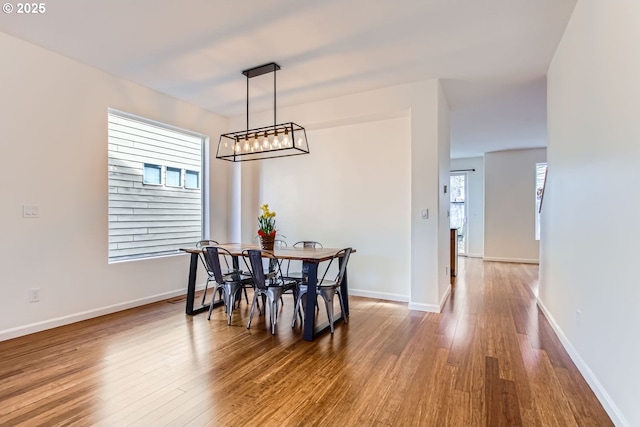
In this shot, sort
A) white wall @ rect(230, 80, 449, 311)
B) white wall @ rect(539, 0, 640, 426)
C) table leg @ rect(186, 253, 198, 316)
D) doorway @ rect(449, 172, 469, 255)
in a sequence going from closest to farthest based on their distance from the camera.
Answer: white wall @ rect(539, 0, 640, 426)
table leg @ rect(186, 253, 198, 316)
white wall @ rect(230, 80, 449, 311)
doorway @ rect(449, 172, 469, 255)

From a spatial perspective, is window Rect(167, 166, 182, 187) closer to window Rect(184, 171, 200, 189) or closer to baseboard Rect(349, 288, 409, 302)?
window Rect(184, 171, 200, 189)

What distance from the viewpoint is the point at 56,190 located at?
11.0 feet

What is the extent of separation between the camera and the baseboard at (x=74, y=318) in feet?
9.93

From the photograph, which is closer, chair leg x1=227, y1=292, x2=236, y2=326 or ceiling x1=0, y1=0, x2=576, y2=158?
ceiling x1=0, y1=0, x2=576, y2=158

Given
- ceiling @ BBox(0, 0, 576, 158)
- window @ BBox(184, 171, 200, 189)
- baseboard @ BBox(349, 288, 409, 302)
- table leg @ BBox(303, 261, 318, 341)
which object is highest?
ceiling @ BBox(0, 0, 576, 158)

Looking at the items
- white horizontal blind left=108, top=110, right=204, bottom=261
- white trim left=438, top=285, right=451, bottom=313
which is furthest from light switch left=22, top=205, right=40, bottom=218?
white trim left=438, top=285, right=451, bottom=313

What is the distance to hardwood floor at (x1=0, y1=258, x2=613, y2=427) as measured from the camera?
1.85m

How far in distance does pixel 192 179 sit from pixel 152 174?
26.7 inches

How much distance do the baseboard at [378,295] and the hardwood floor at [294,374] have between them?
0.74m

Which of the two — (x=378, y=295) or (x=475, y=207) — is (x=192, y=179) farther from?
(x=475, y=207)

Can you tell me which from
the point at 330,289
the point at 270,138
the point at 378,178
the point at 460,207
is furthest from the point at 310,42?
the point at 460,207

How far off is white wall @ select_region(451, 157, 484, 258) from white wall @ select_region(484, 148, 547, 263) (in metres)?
0.53

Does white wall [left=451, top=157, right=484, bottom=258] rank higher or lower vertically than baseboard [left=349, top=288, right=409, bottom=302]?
higher

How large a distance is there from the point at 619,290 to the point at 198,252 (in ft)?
12.2
